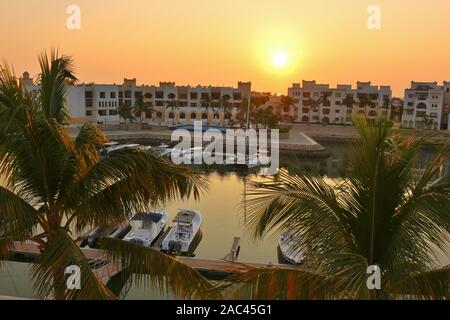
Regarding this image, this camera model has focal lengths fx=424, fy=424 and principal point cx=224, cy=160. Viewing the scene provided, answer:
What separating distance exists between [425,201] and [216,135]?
45.1 metres

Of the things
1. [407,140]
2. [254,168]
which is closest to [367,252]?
[407,140]

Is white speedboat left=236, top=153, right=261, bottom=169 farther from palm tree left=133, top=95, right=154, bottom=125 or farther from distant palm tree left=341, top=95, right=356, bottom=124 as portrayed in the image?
distant palm tree left=341, top=95, right=356, bottom=124

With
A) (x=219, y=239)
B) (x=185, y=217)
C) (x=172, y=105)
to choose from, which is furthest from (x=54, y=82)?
(x=172, y=105)

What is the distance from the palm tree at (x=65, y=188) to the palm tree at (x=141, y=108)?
5051 centimetres

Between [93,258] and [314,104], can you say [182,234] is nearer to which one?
[93,258]

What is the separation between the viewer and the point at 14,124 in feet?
11.9

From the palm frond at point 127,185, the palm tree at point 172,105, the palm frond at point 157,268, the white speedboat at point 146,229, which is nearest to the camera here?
the palm frond at point 157,268

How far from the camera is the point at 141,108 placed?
180ft

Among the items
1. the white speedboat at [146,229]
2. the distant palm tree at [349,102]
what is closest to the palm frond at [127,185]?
the white speedboat at [146,229]

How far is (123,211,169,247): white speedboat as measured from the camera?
14738 mm

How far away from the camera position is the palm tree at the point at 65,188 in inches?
133

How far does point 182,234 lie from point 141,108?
41883 mm

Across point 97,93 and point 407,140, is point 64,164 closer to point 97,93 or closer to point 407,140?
point 407,140

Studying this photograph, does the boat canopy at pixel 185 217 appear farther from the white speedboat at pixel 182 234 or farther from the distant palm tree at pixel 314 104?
the distant palm tree at pixel 314 104
